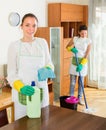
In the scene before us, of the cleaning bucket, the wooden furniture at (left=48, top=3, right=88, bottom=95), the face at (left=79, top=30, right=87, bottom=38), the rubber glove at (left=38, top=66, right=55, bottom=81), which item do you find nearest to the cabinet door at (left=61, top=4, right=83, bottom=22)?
the wooden furniture at (left=48, top=3, right=88, bottom=95)

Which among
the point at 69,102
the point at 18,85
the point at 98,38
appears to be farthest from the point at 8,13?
the point at 18,85

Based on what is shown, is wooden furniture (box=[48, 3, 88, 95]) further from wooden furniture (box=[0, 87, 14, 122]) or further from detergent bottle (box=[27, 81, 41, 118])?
detergent bottle (box=[27, 81, 41, 118])

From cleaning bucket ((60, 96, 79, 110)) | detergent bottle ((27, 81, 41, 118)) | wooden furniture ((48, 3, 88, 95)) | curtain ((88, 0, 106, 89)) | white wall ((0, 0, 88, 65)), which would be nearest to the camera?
detergent bottle ((27, 81, 41, 118))

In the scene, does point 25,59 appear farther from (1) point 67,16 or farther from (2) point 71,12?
(2) point 71,12

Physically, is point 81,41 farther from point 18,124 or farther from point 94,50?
point 18,124

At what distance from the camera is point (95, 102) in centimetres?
437

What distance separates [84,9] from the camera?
17.1ft

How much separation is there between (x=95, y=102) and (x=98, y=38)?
1490 mm

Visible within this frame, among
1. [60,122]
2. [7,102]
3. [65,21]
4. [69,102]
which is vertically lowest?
[69,102]

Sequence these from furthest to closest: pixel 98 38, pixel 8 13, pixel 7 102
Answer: pixel 98 38, pixel 8 13, pixel 7 102

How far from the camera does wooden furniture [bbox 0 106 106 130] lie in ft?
4.77

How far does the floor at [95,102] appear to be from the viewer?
3820 mm

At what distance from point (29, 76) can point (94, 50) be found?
11.6 feet

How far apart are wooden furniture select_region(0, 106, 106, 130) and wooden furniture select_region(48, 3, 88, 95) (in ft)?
9.04
